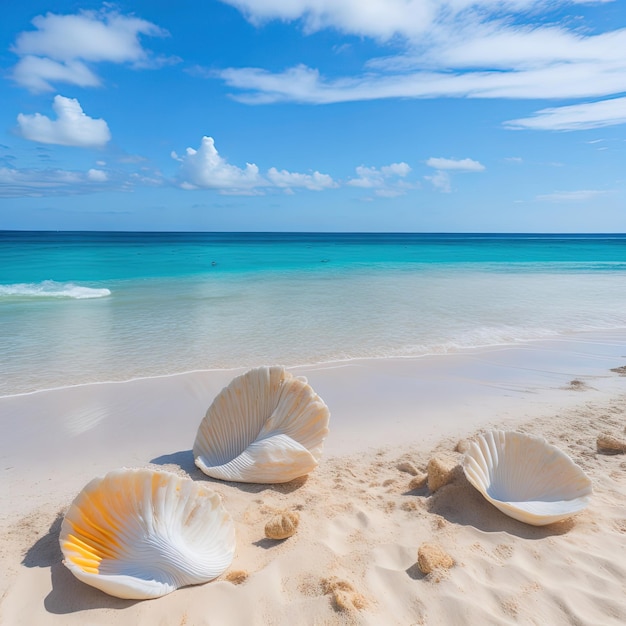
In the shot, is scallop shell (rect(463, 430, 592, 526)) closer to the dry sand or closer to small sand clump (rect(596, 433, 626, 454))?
the dry sand

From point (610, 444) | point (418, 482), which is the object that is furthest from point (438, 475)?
point (610, 444)

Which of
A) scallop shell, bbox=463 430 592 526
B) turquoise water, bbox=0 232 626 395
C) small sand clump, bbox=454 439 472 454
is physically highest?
scallop shell, bbox=463 430 592 526

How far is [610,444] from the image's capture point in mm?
4203

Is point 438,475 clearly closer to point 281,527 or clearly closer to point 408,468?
point 408,468

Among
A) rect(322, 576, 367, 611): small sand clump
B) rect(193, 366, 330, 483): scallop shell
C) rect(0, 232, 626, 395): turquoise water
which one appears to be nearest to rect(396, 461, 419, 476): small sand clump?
rect(193, 366, 330, 483): scallop shell

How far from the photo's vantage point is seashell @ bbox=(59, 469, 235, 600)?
8.20ft

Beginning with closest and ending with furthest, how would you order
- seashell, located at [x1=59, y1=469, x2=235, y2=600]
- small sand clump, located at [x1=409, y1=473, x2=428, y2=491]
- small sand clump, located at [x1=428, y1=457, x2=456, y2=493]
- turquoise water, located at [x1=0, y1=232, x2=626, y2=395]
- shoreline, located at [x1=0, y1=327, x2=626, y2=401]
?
seashell, located at [x1=59, y1=469, x2=235, y2=600], small sand clump, located at [x1=428, y1=457, x2=456, y2=493], small sand clump, located at [x1=409, y1=473, x2=428, y2=491], shoreline, located at [x1=0, y1=327, x2=626, y2=401], turquoise water, located at [x1=0, y1=232, x2=626, y2=395]

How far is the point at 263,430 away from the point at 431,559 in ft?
5.58

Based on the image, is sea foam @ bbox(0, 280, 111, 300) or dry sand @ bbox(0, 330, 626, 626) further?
sea foam @ bbox(0, 280, 111, 300)

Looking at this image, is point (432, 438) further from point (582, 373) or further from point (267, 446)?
point (582, 373)

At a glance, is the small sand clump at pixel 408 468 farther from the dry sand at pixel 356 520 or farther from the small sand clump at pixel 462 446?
the small sand clump at pixel 462 446

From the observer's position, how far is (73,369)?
7.26m

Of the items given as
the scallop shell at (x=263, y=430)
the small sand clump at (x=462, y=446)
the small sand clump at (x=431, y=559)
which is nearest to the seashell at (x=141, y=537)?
the scallop shell at (x=263, y=430)

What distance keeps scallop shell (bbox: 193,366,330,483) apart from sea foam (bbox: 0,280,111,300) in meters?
13.2
